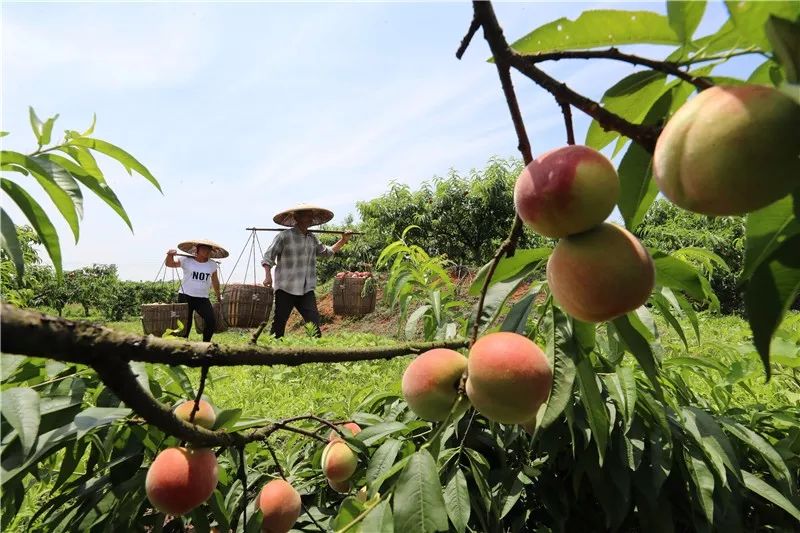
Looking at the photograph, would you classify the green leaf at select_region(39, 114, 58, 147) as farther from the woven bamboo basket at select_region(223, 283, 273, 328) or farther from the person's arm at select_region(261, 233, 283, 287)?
the woven bamboo basket at select_region(223, 283, 273, 328)

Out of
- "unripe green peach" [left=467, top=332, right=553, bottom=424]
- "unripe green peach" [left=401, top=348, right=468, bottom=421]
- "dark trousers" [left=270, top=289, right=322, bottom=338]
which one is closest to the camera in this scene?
"unripe green peach" [left=467, top=332, right=553, bottom=424]

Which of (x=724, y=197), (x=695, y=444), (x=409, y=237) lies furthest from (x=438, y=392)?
(x=409, y=237)

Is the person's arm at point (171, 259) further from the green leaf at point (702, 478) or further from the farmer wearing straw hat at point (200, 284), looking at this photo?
the green leaf at point (702, 478)

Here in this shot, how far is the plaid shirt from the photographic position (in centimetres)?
585

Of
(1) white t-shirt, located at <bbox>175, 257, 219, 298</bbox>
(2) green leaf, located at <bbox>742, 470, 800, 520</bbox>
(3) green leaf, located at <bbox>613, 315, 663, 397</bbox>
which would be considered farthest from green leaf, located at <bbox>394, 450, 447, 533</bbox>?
(1) white t-shirt, located at <bbox>175, 257, 219, 298</bbox>

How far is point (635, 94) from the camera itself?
0.62 m

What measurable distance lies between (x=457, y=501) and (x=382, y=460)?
181 millimetres

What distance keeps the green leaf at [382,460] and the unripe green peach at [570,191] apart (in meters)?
0.66

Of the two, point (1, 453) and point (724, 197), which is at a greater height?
point (724, 197)

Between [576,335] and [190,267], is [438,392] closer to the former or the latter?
[576,335]

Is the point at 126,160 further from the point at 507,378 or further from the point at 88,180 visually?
the point at 507,378

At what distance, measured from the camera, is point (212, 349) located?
1.73ft

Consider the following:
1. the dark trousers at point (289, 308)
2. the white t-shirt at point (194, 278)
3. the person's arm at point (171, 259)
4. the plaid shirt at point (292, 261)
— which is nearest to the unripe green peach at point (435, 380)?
the dark trousers at point (289, 308)

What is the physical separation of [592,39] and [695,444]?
1058 mm
